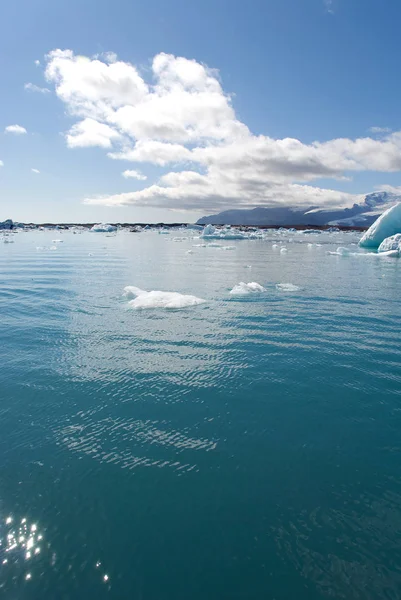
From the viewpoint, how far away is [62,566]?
3244mm

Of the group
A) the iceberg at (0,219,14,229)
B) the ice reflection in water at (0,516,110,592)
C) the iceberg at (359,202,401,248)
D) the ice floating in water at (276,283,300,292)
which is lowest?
the ice reflection in water at (0,516,110,592)

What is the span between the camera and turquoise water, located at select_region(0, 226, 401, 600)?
126 inches

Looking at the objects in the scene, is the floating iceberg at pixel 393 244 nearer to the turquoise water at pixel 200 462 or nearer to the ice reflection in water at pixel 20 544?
the turquoise water at pixel 200 462

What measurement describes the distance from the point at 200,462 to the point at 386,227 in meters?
40.8

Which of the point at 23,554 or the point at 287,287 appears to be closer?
the point at 23,554

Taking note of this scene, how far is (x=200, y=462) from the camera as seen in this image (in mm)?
4574

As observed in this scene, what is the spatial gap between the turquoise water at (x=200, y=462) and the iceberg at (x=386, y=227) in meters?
32.2

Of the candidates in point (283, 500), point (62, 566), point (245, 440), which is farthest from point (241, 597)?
point (245, 440)

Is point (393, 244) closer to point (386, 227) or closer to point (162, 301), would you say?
point (386, 227)

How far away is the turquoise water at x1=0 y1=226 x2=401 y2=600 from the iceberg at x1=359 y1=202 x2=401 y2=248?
3225cm

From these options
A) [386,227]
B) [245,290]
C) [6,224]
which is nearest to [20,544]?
[245,290]

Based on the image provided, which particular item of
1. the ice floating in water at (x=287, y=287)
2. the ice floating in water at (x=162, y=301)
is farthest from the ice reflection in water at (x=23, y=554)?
the ice floating in water at (x=287, y=287)

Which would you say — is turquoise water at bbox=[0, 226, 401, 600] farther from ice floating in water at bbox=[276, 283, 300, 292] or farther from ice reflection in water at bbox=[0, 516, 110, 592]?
ice floating in water at bbox=[276, 283, 300, 292]

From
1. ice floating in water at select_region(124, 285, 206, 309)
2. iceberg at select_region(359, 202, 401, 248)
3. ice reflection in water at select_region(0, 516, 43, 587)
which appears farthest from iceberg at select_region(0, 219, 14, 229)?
ice reflection in water at select_region(0, 516, 43, 587)
